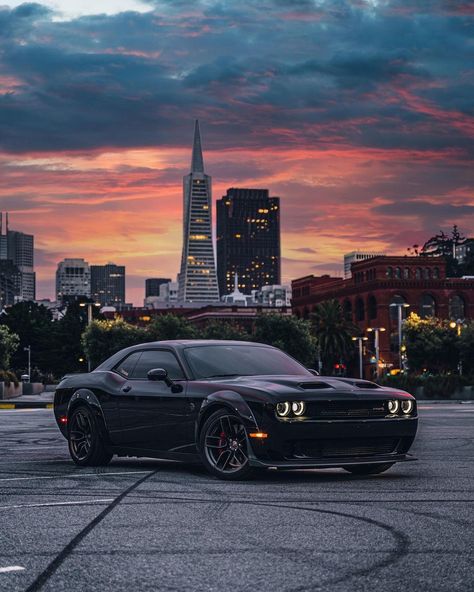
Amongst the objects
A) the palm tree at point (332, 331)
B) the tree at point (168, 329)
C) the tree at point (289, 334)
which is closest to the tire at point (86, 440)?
the tree at point (289, 334)

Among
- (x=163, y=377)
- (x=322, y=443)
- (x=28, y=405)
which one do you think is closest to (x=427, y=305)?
(x=28, y=405)

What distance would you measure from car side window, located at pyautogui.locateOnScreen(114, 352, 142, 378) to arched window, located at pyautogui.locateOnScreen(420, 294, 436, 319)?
11551 centimetres

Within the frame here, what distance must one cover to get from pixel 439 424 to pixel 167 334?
3012 inches

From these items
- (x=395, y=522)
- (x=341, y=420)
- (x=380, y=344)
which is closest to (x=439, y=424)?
(x=341, y=420)

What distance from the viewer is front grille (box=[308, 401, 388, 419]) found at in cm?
1067

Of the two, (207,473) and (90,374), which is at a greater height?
(90,374)

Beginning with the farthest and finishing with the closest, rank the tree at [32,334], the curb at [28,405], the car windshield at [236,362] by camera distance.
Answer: the tree at [32,334] → the curb at [28,405] → the car windshield at [236,362]

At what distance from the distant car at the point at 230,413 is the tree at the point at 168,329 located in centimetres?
8569

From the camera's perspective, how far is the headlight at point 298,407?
34.9ft

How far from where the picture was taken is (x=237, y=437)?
427 inches

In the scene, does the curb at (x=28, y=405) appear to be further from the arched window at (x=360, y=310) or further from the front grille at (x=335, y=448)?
the arched window at (x=360, y=310)

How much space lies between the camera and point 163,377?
39.0ft

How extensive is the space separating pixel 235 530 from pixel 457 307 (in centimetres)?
12425

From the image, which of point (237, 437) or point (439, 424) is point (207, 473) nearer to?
point (237, 437)
